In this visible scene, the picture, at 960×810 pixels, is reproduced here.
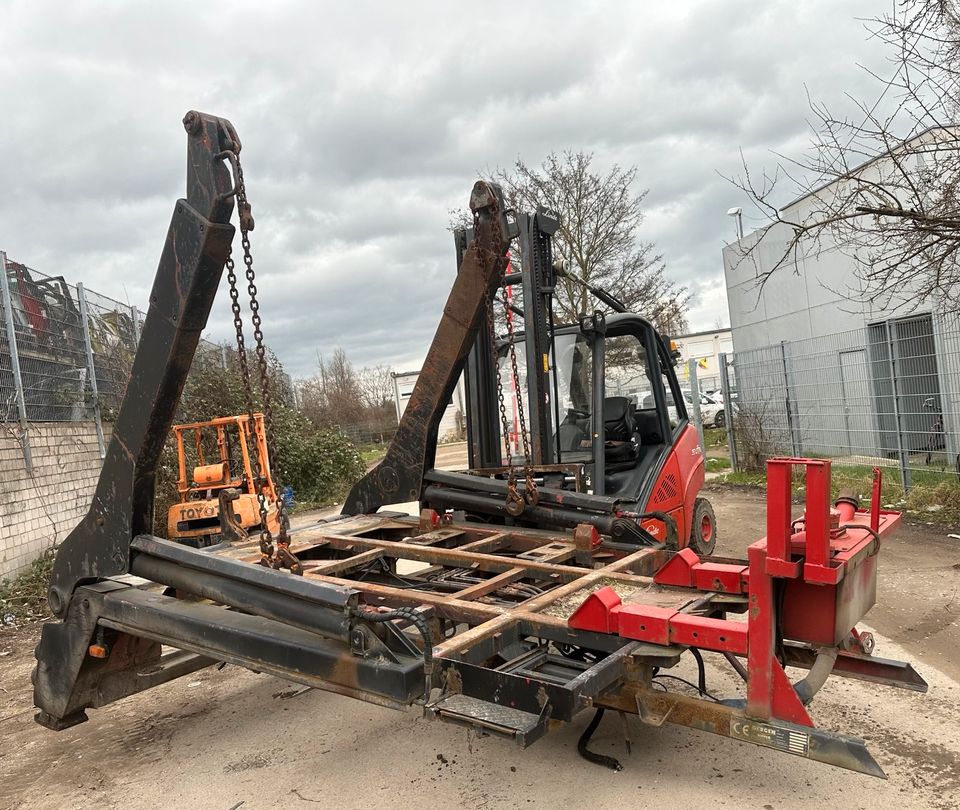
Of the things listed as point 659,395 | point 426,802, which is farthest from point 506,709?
point 659,395

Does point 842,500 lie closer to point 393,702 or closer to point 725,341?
point 393,702

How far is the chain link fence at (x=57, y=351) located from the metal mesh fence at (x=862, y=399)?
33.4 ft

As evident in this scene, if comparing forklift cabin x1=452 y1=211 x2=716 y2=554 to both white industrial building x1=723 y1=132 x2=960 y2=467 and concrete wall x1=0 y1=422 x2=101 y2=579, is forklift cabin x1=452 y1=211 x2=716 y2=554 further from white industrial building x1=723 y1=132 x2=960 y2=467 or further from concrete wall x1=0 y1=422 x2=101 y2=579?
concrete wall x1=0 y1=422 x2=101 y2=579

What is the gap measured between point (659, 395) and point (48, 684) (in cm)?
490

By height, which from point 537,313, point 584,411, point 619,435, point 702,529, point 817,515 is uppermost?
point 537,313

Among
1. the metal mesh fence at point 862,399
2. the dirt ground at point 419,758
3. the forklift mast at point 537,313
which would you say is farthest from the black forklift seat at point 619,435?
the metal mesh fence at point 862,399

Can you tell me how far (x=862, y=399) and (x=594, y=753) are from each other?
9.78m

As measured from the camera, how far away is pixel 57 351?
1070 centimetres

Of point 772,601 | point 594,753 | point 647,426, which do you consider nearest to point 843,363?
point 647,426

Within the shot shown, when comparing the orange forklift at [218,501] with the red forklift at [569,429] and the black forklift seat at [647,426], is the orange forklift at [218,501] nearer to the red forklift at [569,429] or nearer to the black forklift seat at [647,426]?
the red forklift at [569,429]

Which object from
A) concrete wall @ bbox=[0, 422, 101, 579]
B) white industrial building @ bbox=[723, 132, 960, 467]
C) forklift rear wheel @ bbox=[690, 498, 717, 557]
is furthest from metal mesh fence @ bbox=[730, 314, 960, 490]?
concrete wall @ bbox=[0, 422, 101, 579]

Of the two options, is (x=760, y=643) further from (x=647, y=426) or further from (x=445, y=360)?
(x=647, y=426)

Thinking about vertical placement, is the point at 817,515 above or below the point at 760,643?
above

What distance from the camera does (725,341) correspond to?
49.8m
